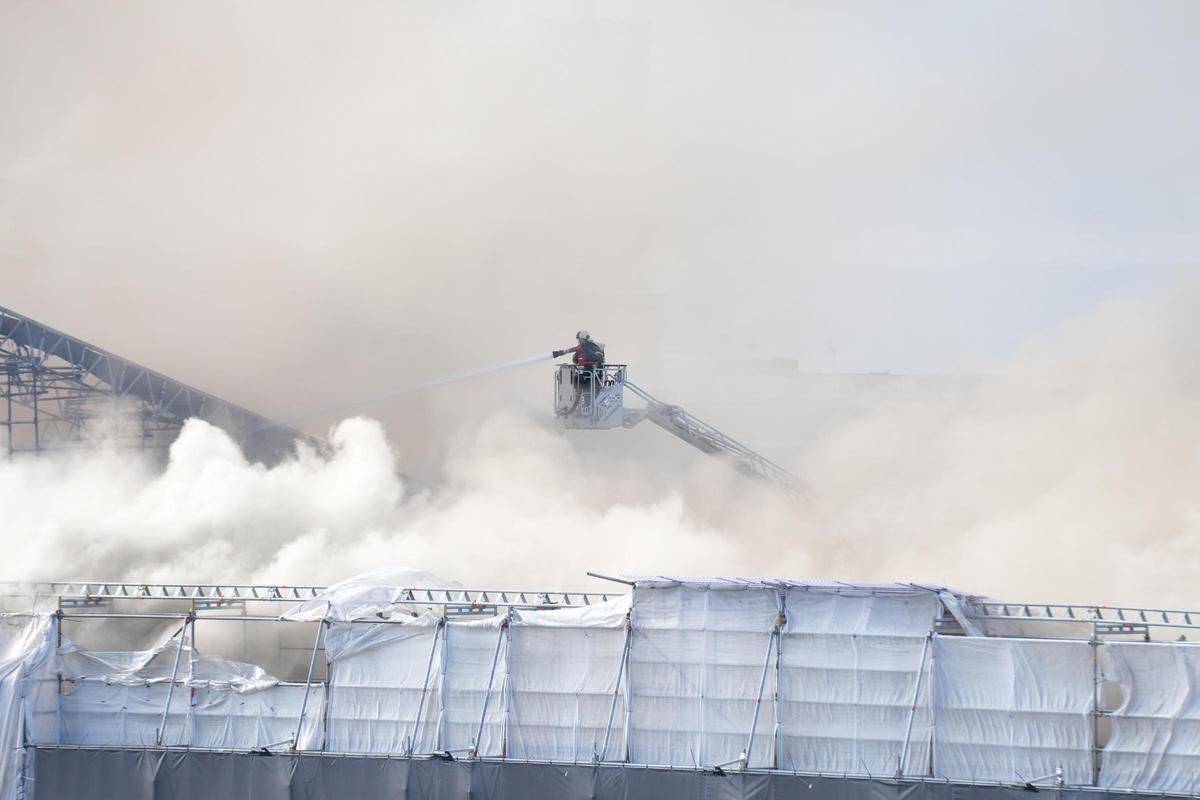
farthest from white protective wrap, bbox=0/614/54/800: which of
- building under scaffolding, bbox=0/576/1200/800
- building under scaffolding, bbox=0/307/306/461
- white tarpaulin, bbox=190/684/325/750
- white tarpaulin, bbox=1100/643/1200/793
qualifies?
building under scaffolding, bbox=0/307/306/461

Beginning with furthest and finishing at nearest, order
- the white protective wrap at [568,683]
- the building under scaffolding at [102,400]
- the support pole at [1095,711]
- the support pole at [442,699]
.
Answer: the building under scaffolding at [102,400] < the support pole at [442,699] < the white protective wrap at [568,683] < the support pole at [1095,711]

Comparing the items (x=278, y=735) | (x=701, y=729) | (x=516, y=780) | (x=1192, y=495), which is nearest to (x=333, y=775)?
(x=278, y=735)

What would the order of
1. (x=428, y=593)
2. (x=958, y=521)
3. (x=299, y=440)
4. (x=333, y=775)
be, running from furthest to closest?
1. (x=299, y=440)
2. (x=958, y=521)
3. (x=428, y=593)
4. (x=333, y=775)

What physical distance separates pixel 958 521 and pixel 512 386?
21.1 metres

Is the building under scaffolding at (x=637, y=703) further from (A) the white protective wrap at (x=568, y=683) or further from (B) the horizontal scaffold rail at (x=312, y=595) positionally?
(B) the horizontal scaffold rail at (x=312, y=595)

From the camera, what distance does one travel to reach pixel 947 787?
2095 centimetres

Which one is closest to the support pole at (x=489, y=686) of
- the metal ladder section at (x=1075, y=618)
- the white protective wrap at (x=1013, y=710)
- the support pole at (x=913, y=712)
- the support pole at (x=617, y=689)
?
the support pole at (x=617, y=689)

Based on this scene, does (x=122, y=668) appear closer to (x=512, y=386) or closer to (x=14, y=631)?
(x=14, y=631)

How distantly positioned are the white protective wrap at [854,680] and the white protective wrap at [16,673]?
482 inches

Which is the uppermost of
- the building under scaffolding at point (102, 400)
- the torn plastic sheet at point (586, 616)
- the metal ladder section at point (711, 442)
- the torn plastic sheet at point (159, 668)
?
the building under scaffolding at point (102, 400)

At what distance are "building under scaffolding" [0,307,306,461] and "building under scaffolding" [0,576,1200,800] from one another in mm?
22002

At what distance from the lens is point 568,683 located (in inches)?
880

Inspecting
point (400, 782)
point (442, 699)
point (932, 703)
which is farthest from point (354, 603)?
point (932, 703)

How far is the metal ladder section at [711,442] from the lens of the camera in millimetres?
39781
